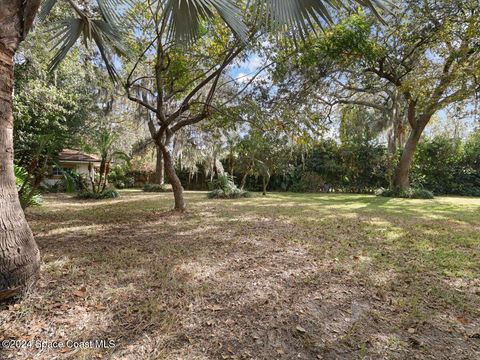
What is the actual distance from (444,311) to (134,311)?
7.40 ft

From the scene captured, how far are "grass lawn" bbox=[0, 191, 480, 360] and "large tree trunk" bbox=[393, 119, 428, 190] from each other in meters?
7.36

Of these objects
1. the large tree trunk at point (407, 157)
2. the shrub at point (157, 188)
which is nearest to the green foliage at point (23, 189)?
the shrub at point (157, 188)

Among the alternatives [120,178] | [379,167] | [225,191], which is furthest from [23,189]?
[379,167]

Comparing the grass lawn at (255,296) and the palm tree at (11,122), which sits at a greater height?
the palm tree at (11,122)

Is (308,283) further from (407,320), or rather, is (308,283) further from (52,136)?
(52,136)

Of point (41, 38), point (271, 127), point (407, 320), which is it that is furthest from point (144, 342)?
point (41, 38)

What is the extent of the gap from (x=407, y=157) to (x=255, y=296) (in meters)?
10.7

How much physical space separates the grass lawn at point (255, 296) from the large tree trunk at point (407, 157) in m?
7.36

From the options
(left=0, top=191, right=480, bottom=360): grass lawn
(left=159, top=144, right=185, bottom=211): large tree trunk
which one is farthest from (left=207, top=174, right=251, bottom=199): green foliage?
(left=0, top=191, right=480, bottom=360): grass lawn

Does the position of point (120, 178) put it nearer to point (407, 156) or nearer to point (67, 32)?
point (67, 32)

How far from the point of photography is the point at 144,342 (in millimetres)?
1536

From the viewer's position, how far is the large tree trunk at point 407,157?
10.0 meters

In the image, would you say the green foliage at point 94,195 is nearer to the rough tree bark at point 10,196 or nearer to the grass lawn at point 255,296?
the grass lawn at point 255,296

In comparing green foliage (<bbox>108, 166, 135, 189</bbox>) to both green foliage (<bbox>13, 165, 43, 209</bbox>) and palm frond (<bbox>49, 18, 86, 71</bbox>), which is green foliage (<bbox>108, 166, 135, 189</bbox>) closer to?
green foliage (<bbox>13, 165, 43, 209</bbox>)
